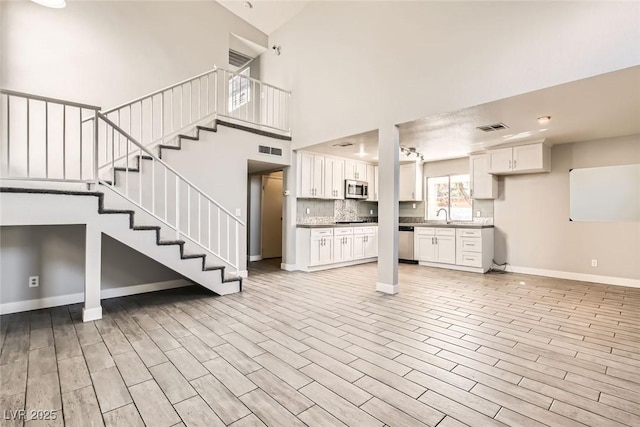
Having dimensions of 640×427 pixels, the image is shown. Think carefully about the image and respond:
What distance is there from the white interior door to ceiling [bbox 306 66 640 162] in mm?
2028

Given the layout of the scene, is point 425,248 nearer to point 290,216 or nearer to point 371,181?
point 371,181

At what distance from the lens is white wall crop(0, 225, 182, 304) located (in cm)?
345

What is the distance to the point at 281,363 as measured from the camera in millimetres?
2289

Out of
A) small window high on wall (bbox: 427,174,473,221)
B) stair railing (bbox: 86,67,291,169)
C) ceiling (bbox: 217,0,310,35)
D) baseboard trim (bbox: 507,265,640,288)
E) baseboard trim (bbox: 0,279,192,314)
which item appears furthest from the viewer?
small window high on wall (bbox: 427,174,473,221)

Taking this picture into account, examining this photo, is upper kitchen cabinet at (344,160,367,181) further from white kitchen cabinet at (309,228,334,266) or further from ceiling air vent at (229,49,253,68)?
ceiling air vent at (229,49,253,68)

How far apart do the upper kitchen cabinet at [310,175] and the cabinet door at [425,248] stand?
8.20ft

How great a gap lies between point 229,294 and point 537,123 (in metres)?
5.10

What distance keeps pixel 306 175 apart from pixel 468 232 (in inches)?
139

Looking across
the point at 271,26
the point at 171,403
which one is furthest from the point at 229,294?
the point at 271,26

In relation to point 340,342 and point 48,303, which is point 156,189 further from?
point 340,342

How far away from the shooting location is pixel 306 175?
6188 millimetres

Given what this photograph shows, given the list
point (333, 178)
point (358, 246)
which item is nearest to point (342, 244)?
point (358, 246)

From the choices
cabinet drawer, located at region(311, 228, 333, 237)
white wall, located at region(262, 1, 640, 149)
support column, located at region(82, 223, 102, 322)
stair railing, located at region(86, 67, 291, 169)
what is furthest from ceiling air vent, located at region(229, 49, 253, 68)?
support column, located at region(82, 223, 102, 322)

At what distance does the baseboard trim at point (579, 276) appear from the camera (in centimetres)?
485
